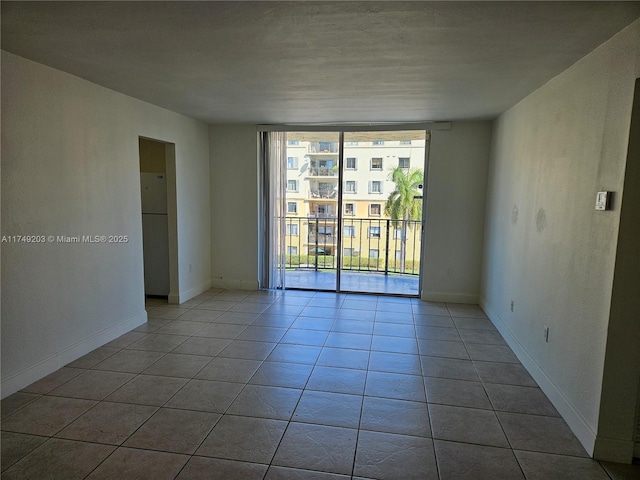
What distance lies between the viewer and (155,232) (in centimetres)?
510

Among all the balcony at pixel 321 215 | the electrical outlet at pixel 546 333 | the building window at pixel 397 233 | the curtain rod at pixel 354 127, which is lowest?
the electrical outlet at pixel 546 333

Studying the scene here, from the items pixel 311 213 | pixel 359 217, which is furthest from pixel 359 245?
pixel 311 213

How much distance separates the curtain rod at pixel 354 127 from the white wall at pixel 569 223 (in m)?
1.11

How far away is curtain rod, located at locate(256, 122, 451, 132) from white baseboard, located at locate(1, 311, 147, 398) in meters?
2.85

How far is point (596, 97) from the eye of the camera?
7.43 ft

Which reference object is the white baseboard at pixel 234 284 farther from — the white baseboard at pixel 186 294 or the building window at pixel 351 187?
the building window at pixel 351 187

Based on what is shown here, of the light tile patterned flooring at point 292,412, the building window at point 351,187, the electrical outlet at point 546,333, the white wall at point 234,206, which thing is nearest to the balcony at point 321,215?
the building window at point 351,187

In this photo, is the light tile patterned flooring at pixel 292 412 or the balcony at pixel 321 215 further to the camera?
the balcony at pixel 321 215

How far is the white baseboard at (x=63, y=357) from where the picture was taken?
269 cm

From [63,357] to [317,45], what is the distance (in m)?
3.00

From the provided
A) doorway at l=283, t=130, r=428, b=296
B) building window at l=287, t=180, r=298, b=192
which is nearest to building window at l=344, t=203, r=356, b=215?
doorway at l=283, t=130, r=428, b=296

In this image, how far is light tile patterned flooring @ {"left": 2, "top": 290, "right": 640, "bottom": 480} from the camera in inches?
80.3

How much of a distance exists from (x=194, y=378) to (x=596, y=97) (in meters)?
3.22

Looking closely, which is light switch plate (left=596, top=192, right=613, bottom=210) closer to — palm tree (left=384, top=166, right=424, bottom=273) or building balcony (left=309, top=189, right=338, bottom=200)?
palm tree (left=384, top=166, right=424, bottom=273)
